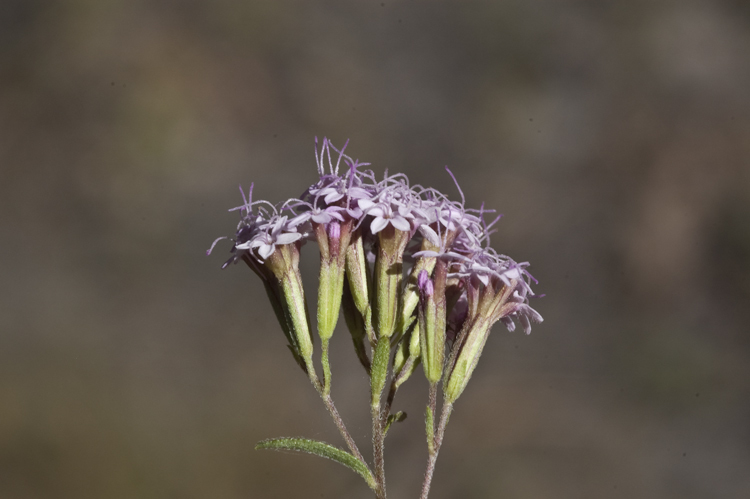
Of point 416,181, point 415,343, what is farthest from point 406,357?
point 416,181

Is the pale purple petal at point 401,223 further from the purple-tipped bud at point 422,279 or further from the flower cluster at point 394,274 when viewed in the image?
the purple-tipped bud at point 422,279

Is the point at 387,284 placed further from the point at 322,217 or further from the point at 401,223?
the point at 322,217

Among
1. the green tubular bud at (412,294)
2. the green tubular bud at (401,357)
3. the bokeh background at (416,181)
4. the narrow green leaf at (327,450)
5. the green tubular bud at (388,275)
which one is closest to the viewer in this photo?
the narrow green leaf at (327,450)

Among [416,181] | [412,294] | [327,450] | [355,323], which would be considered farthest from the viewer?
[416,181]

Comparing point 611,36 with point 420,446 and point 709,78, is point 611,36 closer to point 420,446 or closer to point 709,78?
point 709,78

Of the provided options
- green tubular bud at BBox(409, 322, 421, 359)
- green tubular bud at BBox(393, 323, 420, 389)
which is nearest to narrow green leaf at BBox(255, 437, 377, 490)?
green tubular bud at BBox(393, 323, 420, 389)

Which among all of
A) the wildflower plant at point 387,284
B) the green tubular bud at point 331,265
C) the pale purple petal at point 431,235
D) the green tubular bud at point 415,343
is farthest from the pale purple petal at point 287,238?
the green tubular bud at point 415,343
